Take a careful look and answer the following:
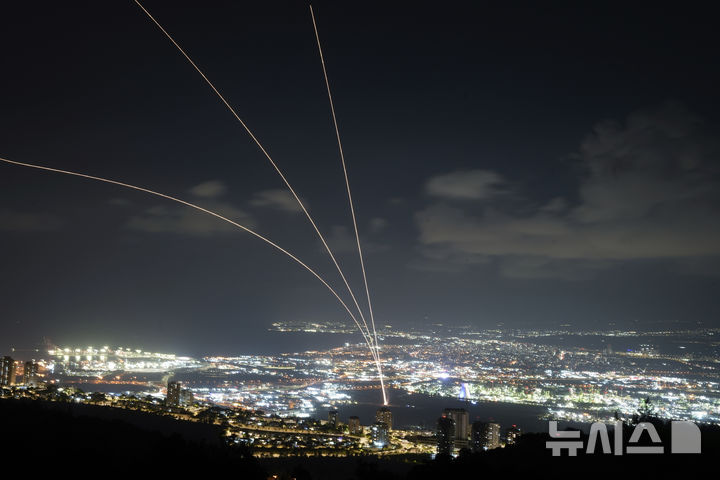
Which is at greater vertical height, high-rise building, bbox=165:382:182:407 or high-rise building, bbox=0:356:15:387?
high-rise building, bbox=0:356:15:387

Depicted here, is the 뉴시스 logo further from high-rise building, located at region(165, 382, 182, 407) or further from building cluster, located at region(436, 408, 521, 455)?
high-rise building, located at region(165, 382, 182, 407)

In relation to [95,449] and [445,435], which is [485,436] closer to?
[445,435]

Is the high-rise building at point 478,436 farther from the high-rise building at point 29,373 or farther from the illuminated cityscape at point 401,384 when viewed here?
the high-rise building at point 29,373

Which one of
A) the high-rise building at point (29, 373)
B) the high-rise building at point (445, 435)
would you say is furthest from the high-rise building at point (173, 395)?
the high-rise building at point (445, 435)

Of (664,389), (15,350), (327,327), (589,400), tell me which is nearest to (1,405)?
(589,400)

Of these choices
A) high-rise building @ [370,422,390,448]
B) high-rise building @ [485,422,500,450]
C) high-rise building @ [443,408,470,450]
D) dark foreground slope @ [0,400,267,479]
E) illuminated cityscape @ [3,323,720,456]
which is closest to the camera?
dark foreground slope @ [0,400,267,479]

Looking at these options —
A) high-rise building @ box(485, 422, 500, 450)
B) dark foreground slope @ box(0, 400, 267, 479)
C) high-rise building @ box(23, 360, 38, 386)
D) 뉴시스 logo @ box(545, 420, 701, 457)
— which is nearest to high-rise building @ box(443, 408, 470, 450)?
high-rise building @ box(485, 422, 500, 450)

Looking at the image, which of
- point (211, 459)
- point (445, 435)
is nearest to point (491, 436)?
point (445, 435)

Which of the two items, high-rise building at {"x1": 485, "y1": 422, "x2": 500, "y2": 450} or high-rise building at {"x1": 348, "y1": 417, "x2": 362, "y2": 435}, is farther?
high-rise building at {"x1": 348, "y1": 417, "x2": 362, "y2": 435}

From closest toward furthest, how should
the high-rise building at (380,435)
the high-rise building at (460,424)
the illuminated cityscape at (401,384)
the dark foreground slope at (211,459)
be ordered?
the dark foreground slope at (211,459), the high-rise building at (380,435), the high-rise building at (460,424), the illuminated cityscape at (401,384)
